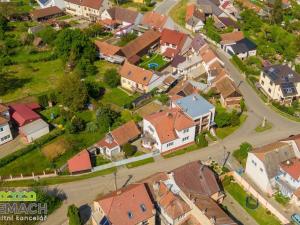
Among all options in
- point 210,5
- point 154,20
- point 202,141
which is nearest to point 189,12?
Result: point 210,5

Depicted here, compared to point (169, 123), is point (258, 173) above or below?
below

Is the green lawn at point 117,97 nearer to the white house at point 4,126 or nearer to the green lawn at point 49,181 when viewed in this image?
the white house at point 4,126

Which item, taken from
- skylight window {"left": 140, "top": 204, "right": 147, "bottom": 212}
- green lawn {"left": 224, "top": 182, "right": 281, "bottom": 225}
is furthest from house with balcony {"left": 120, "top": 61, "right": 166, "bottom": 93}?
skylight window {"left": 140, "top": 204, "right": 147, "bottom": 212}

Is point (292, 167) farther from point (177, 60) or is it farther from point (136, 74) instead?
point (177, 60)

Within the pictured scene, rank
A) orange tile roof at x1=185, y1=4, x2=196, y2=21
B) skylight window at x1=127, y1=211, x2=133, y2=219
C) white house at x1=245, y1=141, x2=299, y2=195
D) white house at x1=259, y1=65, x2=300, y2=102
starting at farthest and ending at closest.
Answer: orange tile roof at x1=185, y1=4, x2=196, y2=21 → white house at x1=259, y1=65, x2=300, y2=102 → white house at x1=245, y1=141, x2=299, y2=195 → skylight window at x1=127, y1=211, x2=133, y2=219

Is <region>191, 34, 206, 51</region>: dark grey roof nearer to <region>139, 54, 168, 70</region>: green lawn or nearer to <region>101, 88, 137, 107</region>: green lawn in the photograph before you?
<region>139, 54, 168, 70</region>: green lawn

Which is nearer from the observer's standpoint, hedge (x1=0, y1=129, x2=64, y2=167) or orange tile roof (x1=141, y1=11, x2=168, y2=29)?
hedge (x1=0, y1=129, x2=64, y2=167)
